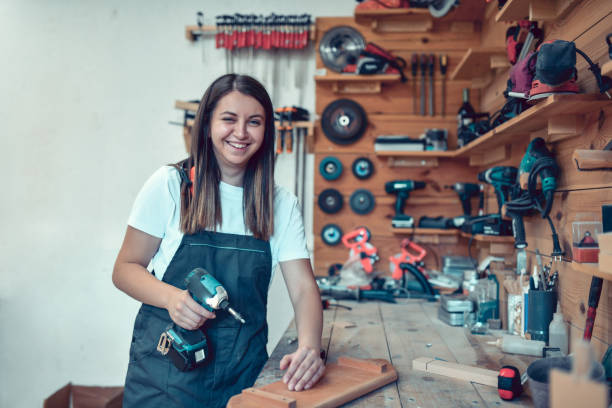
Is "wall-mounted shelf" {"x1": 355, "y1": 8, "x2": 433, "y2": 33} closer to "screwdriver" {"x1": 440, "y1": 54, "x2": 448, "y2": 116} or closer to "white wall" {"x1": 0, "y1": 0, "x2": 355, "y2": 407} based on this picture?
"screwdriver" {"x1": 440, "y1": 54, "x2": 448, "y2": 116}

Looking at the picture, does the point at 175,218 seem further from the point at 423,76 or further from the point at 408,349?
the point at 423,76

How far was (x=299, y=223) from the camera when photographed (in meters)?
1.72

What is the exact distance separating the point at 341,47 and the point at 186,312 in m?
2.45

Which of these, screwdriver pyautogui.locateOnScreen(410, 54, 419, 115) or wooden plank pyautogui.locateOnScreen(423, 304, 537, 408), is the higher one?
screwdriver pyautogui.locateOnScreen(410, 54, 419, 115)

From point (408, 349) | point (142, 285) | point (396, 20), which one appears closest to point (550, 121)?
point (408, 349)

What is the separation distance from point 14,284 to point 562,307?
352 centimetres

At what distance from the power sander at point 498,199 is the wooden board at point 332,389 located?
1202mm

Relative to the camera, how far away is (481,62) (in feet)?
8.71

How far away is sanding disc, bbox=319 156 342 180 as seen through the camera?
335 centimetres

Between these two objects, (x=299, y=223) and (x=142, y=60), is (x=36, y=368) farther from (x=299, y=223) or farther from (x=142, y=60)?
(x=299, y=223)

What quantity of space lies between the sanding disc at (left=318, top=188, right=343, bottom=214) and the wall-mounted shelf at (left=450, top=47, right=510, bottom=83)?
3.44 feet

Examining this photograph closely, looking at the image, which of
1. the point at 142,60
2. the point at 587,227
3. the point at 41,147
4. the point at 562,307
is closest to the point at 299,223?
the point at 587,227

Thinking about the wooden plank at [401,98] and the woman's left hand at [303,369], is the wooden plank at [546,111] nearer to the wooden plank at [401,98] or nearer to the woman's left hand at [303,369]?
the woman's left hand at [303,369]

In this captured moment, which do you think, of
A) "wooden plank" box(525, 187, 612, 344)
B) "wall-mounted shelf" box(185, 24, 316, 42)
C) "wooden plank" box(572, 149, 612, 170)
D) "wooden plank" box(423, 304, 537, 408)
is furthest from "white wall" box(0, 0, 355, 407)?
"wooden plank" box(572, 149, 612, 170)
